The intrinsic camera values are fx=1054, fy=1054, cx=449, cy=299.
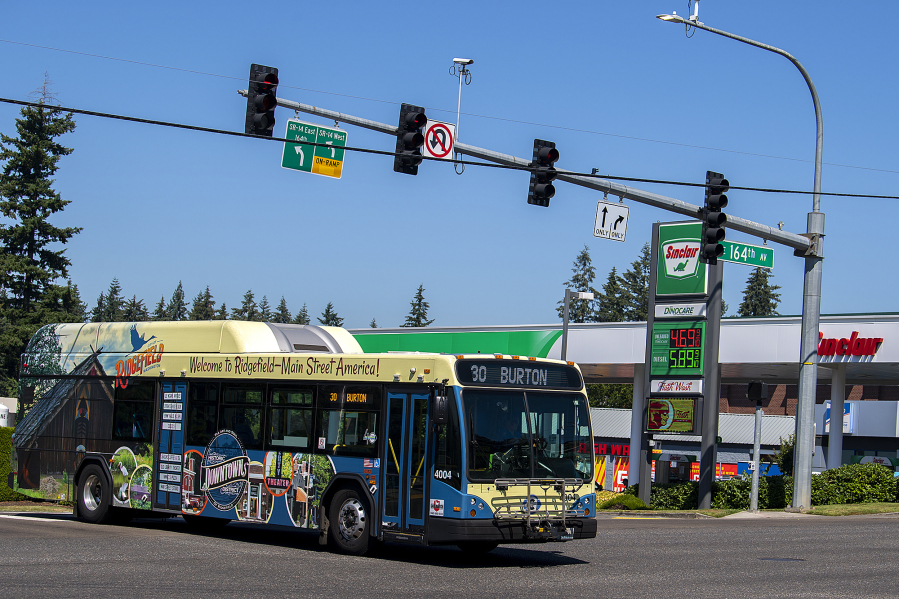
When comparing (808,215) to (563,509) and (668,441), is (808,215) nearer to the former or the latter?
(563,509)

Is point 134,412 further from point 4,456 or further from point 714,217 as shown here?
point 714,217

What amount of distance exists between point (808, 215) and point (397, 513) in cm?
1543

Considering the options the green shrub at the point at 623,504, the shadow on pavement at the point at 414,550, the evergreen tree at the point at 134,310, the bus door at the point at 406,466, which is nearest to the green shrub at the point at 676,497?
the green shrub at the point at 623,504

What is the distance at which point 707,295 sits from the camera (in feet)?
92.0

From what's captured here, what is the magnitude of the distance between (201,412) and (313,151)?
458 centimetres

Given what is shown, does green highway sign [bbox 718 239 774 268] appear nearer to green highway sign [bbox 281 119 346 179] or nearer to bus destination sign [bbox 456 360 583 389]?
green highway sign [bbox 281 119 346 179]

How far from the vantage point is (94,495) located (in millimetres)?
17547

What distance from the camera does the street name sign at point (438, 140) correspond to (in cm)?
1694

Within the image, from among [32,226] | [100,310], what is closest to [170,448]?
[32,226]

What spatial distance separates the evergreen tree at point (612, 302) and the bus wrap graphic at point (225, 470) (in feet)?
323

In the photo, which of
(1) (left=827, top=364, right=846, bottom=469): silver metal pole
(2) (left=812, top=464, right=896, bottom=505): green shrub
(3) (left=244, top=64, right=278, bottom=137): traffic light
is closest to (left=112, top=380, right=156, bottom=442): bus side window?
(3) (left=244, top=64, right=278, bottom=137): traffic light

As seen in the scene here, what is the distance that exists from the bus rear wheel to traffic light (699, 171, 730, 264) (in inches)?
434

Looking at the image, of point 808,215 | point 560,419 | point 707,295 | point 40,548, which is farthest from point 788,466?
point 40,548

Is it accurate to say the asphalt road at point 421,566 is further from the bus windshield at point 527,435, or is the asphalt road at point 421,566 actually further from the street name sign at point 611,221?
the street name sign at point 611,221
